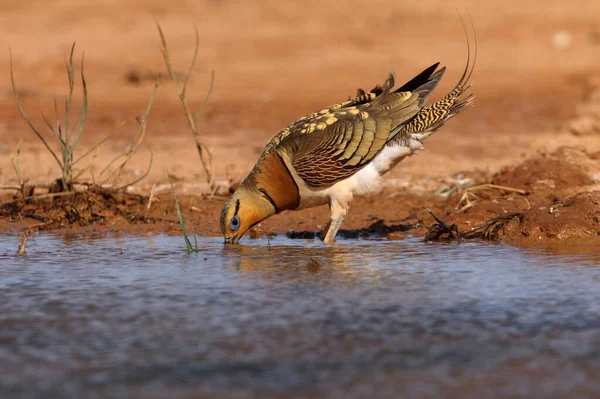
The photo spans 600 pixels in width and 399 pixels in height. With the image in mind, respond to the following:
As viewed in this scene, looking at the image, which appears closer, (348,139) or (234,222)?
(234,222)

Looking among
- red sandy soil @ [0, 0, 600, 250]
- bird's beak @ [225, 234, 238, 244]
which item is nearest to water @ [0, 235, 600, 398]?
bird's beak @ [225, 234, 238, 244]

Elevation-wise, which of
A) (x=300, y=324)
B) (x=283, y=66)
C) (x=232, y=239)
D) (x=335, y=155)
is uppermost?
(x=283, y=66)

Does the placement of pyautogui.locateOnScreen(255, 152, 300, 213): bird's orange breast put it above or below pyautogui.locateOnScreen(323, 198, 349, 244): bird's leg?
above

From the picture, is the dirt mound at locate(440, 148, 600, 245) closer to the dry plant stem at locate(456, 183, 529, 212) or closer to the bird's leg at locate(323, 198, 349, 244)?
the dry plant stem at locate(456, 183, 529, 212)

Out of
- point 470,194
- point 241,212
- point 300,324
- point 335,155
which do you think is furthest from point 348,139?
point 300,324

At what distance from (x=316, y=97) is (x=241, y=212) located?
711 centimetres

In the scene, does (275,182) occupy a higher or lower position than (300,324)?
higher

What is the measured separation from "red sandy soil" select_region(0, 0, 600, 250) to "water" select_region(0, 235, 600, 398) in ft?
3.77

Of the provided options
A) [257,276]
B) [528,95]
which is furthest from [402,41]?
[257,276]

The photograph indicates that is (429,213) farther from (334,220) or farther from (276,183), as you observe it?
(276,183)

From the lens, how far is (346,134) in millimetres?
6055

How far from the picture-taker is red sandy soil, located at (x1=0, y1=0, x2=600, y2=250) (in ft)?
22.8

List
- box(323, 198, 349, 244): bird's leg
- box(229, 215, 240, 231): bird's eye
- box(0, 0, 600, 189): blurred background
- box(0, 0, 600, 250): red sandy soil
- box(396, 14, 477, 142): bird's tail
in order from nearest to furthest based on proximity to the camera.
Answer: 1. box(229, 215, 240, 231): bird's eye
2. box(323, 198, 349, 244): bird's leg
3. box(396, 14, 477, 142): bird's tail
4. box(0, 0, 600, 250): red sandy soil
5. box(0, 0, 600, 189): blurred background

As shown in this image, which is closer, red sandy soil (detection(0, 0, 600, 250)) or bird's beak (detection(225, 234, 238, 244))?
bird's beak (detection(225, 234, 238, 244))
